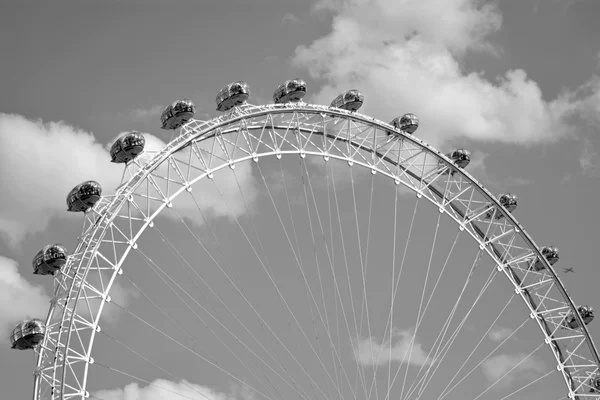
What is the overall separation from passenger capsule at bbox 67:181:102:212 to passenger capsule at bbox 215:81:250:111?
21.3 ft

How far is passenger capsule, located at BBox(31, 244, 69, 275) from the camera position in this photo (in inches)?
1048

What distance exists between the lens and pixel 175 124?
99.1 ft

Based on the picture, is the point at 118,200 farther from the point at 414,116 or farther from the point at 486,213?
the point at 486,213

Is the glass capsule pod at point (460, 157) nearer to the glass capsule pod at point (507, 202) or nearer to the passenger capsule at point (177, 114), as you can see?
the glass capsule pod at point (507, 202)

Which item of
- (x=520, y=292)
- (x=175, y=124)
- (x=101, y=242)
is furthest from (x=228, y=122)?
(x=520, y=292)

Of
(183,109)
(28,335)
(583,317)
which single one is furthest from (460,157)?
(28,335)

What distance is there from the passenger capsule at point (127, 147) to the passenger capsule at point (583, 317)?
24111mm

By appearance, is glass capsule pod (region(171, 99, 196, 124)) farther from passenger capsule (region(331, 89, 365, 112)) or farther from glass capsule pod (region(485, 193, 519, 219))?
glass capsule pod (region(485, 193, 519, 219))

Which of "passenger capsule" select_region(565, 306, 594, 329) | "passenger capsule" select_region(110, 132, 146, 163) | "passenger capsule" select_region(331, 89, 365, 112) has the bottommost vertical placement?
"passenger capsule" select_region(110, 132, 146, 163)

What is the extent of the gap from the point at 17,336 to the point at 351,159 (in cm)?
1565

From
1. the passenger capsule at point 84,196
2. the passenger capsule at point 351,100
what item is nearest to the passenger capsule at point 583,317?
the passenger capsule at point 351,100

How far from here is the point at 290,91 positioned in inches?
1320

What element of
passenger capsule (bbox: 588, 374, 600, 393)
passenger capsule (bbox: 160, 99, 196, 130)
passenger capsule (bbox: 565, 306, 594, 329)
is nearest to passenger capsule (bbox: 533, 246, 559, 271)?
passenger capsule (bbox: 565, 306, 594, 329)

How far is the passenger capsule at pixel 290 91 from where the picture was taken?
110 feet
